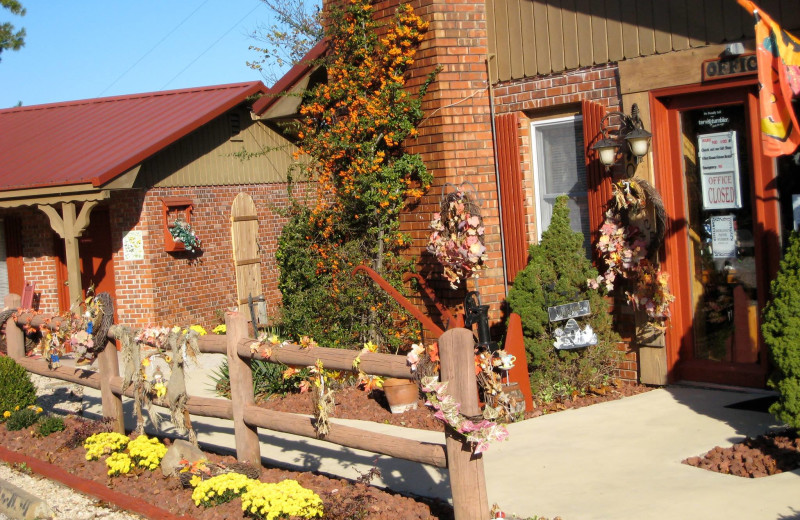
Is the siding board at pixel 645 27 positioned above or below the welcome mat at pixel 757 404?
above

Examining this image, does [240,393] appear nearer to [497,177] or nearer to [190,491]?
[190,491]

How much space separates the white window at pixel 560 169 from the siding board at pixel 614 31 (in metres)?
0.77

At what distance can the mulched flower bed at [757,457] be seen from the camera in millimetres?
5082

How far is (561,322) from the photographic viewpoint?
7520mm

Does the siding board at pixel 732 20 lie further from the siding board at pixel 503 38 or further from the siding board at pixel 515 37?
the siding board at pixel 503 38

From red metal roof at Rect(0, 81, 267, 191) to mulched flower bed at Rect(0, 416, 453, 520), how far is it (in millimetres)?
6604

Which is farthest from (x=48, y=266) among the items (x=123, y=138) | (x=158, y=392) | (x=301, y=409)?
(x=158, y=392)

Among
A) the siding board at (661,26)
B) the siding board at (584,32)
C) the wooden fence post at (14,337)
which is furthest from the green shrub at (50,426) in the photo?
the siding board at (661,26)

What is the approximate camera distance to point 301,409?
838 cm

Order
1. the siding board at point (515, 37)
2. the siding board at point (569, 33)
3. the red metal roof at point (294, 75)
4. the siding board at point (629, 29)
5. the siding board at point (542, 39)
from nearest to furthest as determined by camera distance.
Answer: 1. the siding board at point (629, 29)
2. the siding board at point (569, 33)
3. the siding board at point (542, 39)
4. the siding board at point (515, 37)
5. the red metal roof at point (294, 75)

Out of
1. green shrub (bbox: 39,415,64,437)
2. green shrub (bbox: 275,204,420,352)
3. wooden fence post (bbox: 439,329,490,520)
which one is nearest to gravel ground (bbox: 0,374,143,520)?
green shrub (bbox: 39,415,64,437)

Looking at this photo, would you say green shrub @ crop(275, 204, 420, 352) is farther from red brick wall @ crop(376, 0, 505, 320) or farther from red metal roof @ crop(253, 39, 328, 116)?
red metal roof @ crop(253, 39, 328, 116)

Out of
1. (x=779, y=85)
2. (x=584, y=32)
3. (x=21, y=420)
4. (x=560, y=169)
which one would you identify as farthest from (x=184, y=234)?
(x=779, y=85)

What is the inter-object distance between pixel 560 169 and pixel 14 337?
5984mm
